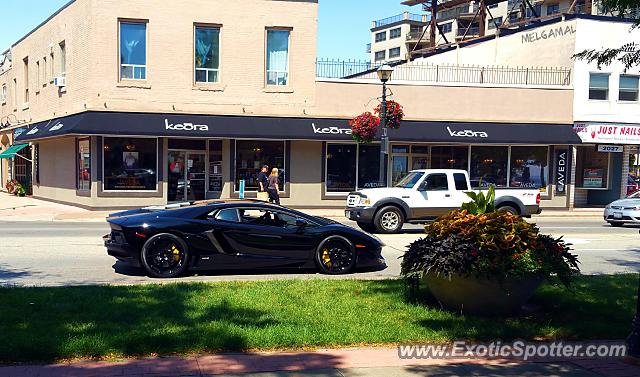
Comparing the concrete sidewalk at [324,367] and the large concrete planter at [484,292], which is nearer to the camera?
the concrete sidewalk at [324,367]

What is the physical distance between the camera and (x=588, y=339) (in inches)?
257

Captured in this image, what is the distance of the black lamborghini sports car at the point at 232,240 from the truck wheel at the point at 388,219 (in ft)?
19.8

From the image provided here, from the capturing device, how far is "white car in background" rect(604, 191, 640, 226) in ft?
66.4

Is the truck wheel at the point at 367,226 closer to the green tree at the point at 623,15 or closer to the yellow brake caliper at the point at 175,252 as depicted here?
the yellow brake caliper at the point at 175,252

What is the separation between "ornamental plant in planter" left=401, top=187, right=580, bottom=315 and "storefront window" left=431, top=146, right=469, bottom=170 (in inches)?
774

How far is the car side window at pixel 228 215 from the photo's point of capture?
10.2m

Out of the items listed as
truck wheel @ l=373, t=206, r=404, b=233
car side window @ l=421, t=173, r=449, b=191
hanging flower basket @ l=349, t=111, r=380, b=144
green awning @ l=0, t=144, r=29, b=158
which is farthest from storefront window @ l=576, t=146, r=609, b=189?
green awning @ l=0, t=144, r=29, b=158

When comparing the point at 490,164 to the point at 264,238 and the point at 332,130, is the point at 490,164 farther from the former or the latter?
the point at 264,238

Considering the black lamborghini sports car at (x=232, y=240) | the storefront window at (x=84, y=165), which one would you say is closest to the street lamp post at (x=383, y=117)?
the black lamborghini sports car at (x=232, y=240)

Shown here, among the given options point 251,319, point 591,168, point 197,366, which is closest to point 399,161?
point 591,168

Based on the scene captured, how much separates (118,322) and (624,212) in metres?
18.7

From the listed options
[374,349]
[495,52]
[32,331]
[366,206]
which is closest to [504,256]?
[374,349]

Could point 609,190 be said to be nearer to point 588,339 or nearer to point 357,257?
point 357,257

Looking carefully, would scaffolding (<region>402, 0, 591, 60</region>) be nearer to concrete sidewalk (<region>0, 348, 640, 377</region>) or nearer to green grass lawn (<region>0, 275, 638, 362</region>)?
green grass lawn (<region>0, 275, 638, 362</region>)
